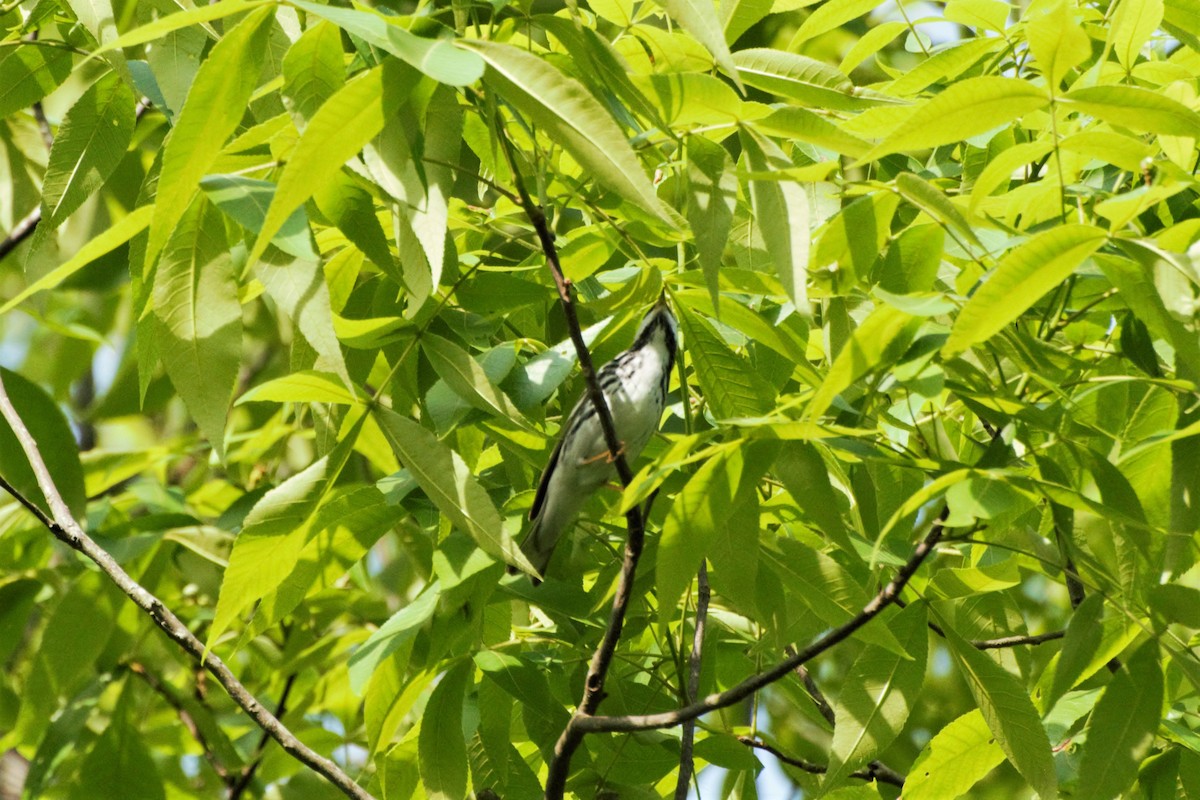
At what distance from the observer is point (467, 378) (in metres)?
2.19

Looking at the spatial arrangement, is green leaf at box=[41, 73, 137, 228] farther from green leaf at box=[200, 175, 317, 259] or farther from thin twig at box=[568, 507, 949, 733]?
thin twig at box=[568, 507, 949, 733]

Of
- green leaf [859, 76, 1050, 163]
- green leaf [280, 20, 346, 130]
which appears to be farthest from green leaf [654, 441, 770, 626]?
green leaf [280, 20, 346, 130]

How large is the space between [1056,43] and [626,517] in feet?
3.35

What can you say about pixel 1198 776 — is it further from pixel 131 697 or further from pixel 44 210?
pixel 131 697

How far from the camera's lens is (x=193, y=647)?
98.5 inches

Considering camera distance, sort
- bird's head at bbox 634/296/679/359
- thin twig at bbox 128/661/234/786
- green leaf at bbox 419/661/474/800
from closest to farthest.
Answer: green leaf at bbox 419/661/474/800, bird's head at bbox 634/296/679/359, thin twig at bbox 128/661/234/786

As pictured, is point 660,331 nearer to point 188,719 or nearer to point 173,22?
point 173,22

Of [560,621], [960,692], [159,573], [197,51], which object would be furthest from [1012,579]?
[960,692]

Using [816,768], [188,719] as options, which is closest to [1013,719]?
[816,768]

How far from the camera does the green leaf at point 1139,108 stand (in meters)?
1.87

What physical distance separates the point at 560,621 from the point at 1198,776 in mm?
1320

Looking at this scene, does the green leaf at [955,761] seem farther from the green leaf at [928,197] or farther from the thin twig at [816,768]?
A: the green leaf at [928,197]

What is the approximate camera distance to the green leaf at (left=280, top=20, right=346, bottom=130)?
1.88 m

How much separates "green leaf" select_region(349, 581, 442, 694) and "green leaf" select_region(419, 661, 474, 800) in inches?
10.2
